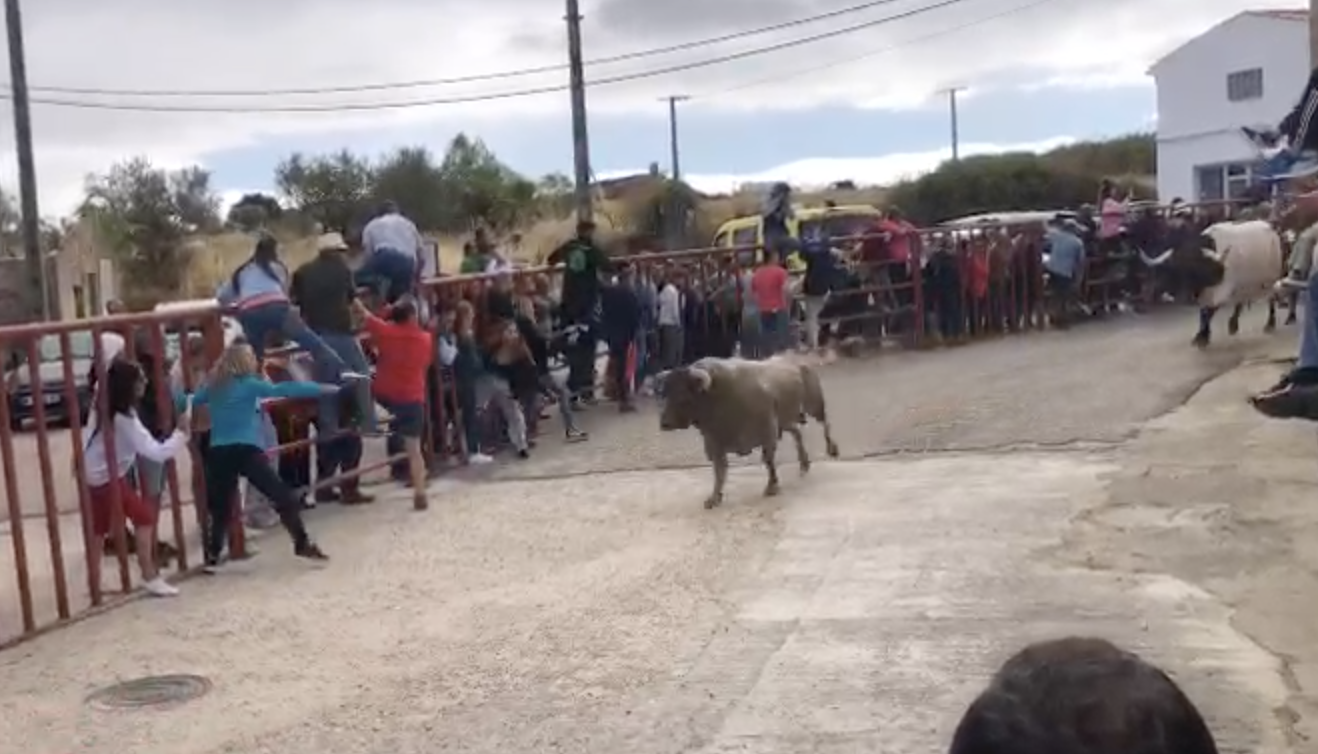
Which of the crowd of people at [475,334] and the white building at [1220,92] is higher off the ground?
the white building at [1220,92]

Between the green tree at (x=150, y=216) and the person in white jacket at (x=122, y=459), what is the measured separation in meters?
34.6

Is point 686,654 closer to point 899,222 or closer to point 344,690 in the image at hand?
point 344,690

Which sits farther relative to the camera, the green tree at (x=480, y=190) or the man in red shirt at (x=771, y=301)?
the green tree at (x=480, y=190)

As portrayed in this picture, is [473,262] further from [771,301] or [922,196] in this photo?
[922,196]

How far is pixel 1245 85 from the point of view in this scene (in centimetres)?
4806

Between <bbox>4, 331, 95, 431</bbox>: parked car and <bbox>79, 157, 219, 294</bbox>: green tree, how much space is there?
3331cm

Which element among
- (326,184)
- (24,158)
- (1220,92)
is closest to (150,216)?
(326,184)

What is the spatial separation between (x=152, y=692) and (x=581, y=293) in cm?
897

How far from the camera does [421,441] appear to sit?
43.1 feet

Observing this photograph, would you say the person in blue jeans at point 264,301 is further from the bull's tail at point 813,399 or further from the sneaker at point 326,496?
the bull's tail at point 813,399

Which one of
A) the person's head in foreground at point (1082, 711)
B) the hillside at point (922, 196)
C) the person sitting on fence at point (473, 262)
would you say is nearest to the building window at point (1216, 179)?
the hillside at point (922, 196)

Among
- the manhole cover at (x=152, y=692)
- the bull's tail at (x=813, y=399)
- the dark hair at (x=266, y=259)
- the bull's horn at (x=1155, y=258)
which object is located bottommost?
the manhole cover at (x=152, y=692)

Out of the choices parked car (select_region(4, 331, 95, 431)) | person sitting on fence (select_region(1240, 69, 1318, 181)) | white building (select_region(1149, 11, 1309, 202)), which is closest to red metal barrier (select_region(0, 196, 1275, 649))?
parked car (select_region(4, 331, 95, 431))

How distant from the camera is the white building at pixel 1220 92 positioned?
→ 153 ft
